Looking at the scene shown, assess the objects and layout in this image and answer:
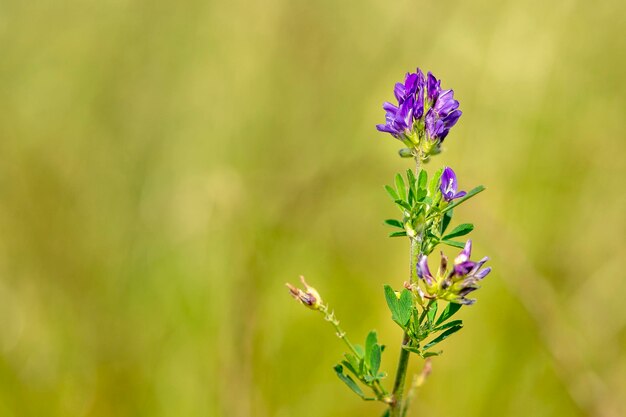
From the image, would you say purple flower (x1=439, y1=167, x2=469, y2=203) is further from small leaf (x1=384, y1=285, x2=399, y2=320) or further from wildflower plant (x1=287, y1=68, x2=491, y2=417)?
small leaf (x1=384, y1=285, x2=399, y2=320)

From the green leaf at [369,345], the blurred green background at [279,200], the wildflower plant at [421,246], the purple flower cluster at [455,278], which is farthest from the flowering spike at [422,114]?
the blurred green background at [279,200]

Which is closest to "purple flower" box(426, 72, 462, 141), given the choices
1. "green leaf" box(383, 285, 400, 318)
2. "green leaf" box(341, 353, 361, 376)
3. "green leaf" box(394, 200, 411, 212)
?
"green leaf" box(394, 200, 411, 212)

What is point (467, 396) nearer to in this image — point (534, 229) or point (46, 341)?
point (534, 229)

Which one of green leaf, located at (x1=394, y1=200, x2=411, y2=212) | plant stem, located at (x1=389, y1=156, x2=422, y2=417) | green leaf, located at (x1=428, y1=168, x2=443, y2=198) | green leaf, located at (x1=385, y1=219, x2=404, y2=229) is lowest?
plant stem, located at (x1=389, y1=156, x2=422, y2=417)

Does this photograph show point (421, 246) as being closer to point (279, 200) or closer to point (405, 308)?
point (405, 308)

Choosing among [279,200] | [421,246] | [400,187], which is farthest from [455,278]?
[279,200]

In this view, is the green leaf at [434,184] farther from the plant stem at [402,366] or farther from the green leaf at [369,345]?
the green leaf at [369,345]
